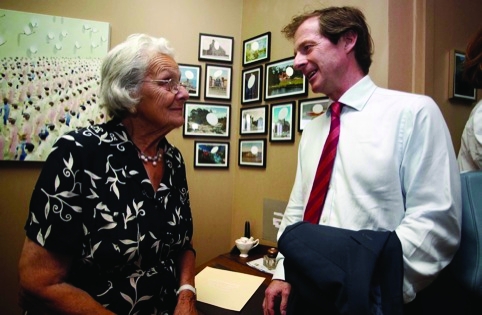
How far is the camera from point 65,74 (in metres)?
2.09

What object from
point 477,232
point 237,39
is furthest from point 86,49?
point 477,232

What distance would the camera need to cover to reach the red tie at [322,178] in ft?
3.51

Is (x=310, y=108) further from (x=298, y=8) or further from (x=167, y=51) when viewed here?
(x=167, y=51)

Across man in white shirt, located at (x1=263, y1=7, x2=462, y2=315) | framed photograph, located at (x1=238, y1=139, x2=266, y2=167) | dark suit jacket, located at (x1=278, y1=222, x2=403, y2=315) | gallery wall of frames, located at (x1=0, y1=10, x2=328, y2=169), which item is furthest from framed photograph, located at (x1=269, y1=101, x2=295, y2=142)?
dark suit jacket, located at (x1=278, y1=222, x2=403, y2=315)

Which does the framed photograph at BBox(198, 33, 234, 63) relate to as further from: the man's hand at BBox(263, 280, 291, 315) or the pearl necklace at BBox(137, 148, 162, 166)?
the man's hand at BBox(263, 280, 291, 315)

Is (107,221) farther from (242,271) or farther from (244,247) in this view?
(244,247)

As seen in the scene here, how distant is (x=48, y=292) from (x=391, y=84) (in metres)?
1.62

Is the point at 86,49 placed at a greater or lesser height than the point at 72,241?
greater

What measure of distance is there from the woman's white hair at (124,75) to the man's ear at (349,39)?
744 mm

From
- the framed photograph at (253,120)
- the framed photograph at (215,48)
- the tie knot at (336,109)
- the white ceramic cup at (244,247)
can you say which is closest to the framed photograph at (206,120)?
the framed photograph at (253,120)

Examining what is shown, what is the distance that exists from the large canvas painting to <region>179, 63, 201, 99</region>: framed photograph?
1.83 feet

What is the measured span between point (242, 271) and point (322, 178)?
0.81 meters

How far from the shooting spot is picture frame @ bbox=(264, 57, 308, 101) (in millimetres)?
1956

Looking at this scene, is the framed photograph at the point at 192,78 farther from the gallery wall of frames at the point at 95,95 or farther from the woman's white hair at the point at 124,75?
the woman's white hair at the point at 124,75
